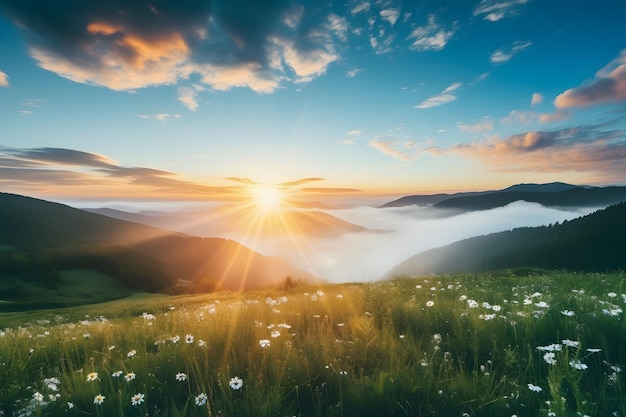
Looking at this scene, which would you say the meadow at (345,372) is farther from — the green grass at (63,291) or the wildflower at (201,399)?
the green grass at (63,291)

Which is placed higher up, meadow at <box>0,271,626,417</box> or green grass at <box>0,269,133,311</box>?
meadow at <box>0,271,626,417</box>

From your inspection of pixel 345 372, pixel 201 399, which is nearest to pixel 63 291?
pixel 201 399

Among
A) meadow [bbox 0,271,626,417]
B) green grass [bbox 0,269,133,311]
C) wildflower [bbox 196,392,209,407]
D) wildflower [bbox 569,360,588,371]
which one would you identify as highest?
wildflower [bbox 569,360,588,371]

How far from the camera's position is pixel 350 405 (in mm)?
3369

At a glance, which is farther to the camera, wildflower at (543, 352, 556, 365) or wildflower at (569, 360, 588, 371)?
wildflower at (543, 352, 556, 365)

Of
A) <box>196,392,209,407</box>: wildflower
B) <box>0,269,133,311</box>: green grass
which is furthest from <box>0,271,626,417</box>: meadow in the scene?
<box>0,269,133,311</box>: green grass

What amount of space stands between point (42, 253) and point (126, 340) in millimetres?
182999

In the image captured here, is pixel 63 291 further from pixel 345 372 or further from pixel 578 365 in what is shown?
pixel 578 365

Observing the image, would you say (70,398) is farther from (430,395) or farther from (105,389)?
Answer: (430,395)

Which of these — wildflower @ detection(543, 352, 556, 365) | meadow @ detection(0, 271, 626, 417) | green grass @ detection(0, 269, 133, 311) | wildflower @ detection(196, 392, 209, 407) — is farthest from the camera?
green grass @ detection(0, 269, 133, 311)

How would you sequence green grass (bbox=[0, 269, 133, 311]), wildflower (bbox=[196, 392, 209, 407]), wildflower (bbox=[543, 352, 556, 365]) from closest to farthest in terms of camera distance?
wildflower (bbox=[196, 392, 209, 407])
wildflower (bbox=[543, 352, 556, 365])
green grass (bbox=[0, 269, 133, 311])

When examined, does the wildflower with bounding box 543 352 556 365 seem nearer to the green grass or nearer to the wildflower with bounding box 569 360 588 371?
the wildflower with bounding box 569 360 588 371

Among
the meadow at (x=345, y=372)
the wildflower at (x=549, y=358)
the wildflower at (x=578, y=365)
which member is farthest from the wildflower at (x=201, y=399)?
the wildflower at (x=578, y=365)

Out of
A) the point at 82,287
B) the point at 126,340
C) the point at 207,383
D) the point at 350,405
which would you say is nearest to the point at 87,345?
the point at 126,340
